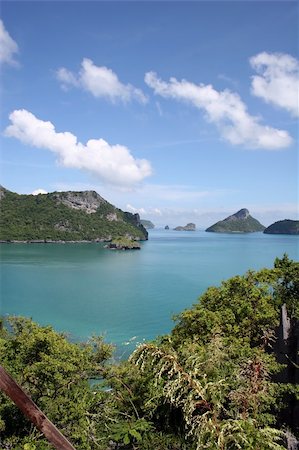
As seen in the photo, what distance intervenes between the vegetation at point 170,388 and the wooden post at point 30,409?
9.90 feet

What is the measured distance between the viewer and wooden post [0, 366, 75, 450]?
1.44m

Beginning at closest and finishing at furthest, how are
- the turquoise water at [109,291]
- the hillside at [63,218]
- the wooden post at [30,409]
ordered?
the wooden post at [30,409]
the turquoise water at [109,291]
the hillside at [63,218]

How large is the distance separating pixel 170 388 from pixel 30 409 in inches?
150

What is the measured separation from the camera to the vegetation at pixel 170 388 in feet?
15.8

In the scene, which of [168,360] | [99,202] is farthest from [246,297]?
[99,202]

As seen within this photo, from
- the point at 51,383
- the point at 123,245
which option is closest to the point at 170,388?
the point at 51,383

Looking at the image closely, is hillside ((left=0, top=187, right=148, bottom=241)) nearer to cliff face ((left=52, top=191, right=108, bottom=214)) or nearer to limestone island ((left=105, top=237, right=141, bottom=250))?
cliff face ((left=52, top=191, right=108, bottom=214))

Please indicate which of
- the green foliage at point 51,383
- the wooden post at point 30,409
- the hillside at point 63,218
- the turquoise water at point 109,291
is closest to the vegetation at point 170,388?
the green foliage at point 51,383

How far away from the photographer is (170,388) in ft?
16.2

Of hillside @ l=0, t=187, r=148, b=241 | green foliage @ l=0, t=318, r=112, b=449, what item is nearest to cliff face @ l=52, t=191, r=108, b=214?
hillside @ l=0, t=187, r=148, b=241

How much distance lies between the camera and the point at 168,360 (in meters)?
5.08

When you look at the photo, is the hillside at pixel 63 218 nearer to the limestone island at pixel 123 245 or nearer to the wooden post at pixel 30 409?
the limestone island at pixel 123 245

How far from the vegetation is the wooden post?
9.90ft

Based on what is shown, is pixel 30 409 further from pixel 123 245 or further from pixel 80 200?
pixel 80 200
